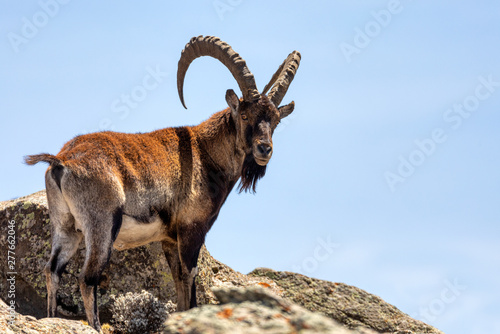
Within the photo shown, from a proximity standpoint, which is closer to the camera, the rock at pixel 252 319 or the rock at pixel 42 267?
the rock at pixel 252 319

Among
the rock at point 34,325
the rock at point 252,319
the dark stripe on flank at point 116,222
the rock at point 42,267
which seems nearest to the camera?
the rock at point 252,319

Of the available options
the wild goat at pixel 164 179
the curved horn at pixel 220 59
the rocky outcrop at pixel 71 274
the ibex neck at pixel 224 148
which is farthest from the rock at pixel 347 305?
the curved horn at pixel 220 59

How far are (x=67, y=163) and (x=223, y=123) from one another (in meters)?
3.31

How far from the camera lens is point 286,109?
12.0 metres

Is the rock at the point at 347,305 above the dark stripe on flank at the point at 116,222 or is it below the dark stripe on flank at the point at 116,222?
below

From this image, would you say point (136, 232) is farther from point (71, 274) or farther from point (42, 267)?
point (42, 267)

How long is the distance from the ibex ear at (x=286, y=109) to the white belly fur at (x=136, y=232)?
330cm

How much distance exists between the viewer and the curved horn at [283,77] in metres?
11.9

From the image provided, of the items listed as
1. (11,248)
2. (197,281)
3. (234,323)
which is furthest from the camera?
(197,281)

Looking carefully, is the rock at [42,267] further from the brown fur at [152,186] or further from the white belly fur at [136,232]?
the white belly fur at [136,232]

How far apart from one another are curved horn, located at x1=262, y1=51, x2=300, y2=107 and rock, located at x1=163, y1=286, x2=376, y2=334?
7.32m

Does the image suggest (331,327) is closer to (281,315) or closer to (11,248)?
(281,315)

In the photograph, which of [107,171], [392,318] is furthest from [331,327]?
[392,318]

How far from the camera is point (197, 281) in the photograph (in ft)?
40.0
